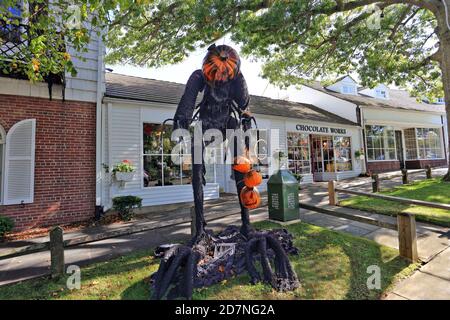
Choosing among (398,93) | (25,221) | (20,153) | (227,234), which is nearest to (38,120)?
(20,153)

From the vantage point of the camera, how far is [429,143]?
2042 cm

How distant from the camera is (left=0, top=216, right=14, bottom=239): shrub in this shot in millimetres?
5582

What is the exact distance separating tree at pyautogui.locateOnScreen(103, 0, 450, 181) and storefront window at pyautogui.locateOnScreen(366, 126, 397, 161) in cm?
351

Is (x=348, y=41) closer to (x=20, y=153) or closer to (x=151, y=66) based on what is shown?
(x=151, y=66)

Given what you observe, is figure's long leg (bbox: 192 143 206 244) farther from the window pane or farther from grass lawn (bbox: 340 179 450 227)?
the window pane

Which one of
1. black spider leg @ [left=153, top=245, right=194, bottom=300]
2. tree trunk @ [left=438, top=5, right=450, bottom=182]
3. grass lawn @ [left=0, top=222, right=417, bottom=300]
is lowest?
grass lawn @ [left=0, top=222, right=417, bottom=300]

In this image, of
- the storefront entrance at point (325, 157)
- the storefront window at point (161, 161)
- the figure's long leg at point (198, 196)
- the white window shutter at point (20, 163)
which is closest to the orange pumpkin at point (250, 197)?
the figure's long leg at point (198, 196)

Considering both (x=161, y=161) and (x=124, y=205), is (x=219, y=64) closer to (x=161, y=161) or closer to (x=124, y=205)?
(x=124, y=205)

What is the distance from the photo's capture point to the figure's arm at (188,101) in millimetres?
3449

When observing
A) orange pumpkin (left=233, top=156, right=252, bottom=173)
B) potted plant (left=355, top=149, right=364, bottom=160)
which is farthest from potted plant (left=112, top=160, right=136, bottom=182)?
potted plant (left=355, top=149, right=364, bottom=160)

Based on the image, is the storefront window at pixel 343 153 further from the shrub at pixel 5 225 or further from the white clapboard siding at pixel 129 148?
the shrub at pixel 5 225

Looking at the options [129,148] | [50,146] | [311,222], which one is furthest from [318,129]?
[50,146]

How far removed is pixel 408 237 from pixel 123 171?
→ 22.7 ft

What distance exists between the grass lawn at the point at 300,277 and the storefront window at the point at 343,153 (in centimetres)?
1159
